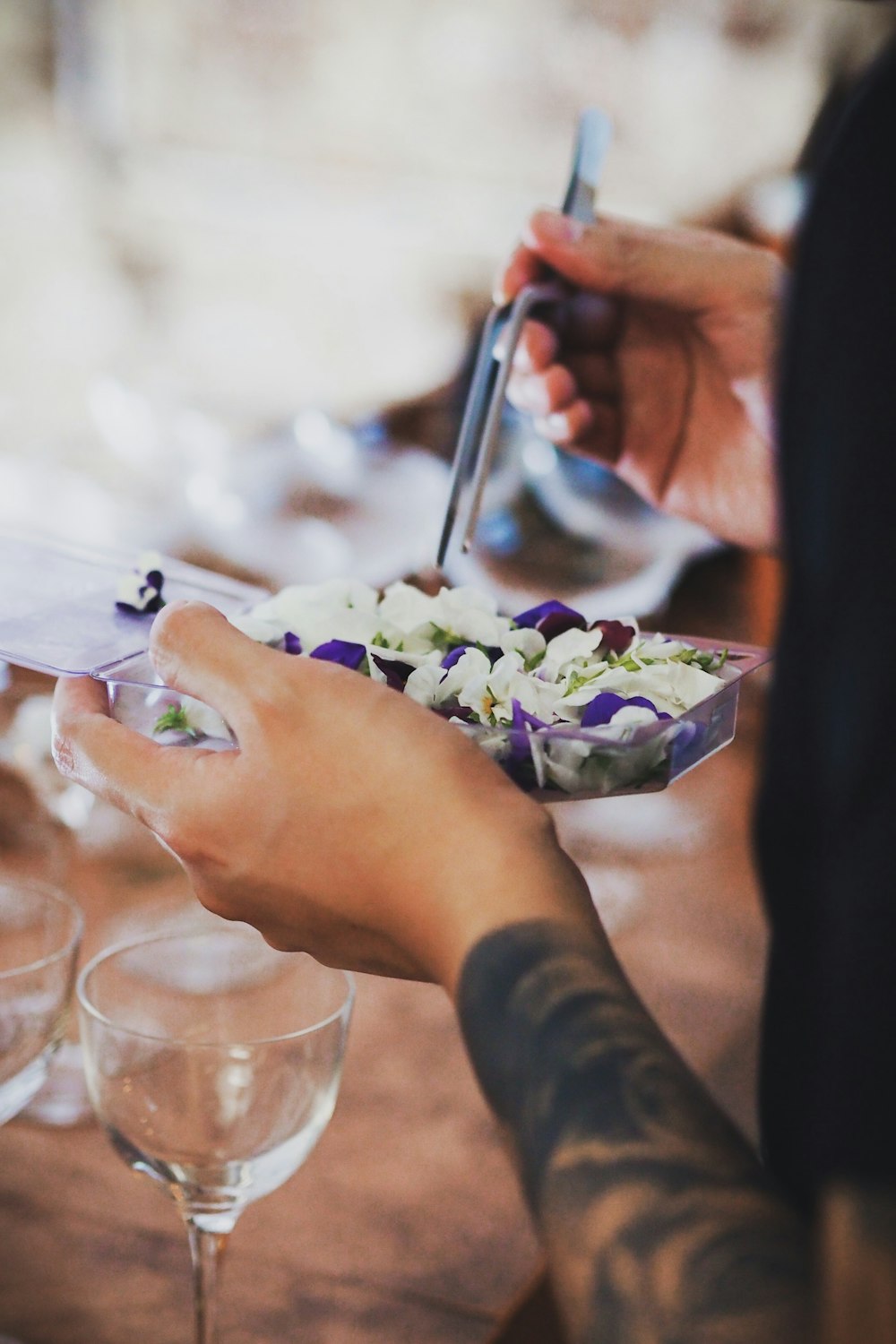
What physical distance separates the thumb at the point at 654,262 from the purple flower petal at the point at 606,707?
0.47 m

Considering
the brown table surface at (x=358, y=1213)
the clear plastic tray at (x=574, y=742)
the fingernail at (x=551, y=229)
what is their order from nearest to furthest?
1. the clear plastic tray at (x=574, y=742)
2. the brown table surface at (x=358, y=1213)
3. the fingernail at (x=551, y=229)

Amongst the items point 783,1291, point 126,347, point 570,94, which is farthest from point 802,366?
point 126,347

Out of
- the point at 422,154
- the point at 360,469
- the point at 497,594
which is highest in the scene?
the point at 422,154

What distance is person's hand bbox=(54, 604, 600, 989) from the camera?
0.46 metres

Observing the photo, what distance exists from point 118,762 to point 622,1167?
313 mm

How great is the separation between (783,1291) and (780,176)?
4.71 feet

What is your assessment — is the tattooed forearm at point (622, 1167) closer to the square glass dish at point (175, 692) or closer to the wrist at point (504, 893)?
the wrist at point (504, 893)

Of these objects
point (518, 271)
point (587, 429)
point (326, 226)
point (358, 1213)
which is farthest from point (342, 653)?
point (326, 226)

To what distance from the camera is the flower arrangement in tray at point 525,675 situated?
55 cm

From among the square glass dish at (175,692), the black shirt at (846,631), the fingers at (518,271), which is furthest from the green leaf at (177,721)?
the fingers at (518,271)

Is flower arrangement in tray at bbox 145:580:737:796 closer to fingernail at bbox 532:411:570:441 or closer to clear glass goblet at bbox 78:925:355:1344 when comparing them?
clear glass goblet at bbox 78:925:355:1344

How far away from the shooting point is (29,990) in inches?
24.1

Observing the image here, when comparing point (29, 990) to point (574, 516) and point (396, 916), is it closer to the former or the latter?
point (396, 916)

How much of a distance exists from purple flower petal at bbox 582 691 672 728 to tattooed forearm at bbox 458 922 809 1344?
0.16 metres
